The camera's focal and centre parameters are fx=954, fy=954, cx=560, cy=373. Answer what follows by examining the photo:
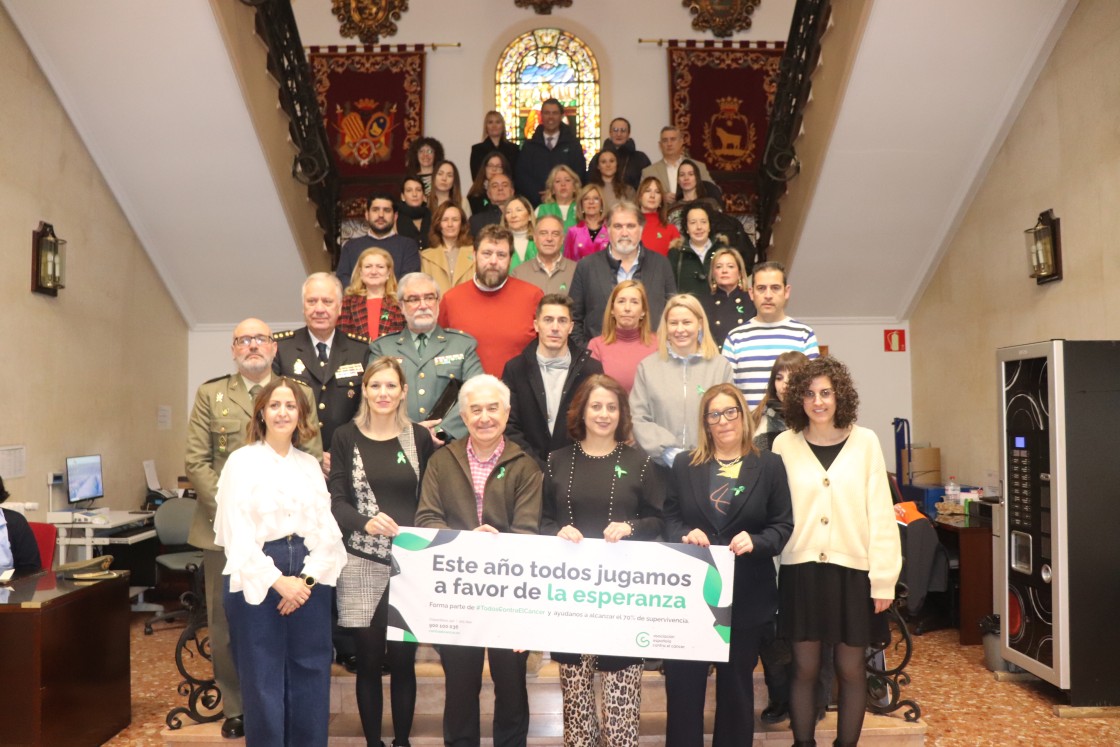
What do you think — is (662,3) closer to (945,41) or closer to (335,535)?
(945,41)

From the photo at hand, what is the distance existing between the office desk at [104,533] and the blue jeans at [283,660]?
3554mm

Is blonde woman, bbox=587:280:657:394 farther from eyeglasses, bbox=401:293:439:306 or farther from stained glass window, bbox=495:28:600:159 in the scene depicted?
stained glass window, bbox=495:28:600:159

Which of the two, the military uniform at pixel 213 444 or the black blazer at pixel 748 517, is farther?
the military uniform at pixel 213 444

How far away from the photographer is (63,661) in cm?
402

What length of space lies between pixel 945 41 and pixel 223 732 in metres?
5.71

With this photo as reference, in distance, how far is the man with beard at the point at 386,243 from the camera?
5.82m

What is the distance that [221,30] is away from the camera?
5.96 metres

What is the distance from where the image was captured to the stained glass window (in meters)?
10.8

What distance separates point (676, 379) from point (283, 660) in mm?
1829

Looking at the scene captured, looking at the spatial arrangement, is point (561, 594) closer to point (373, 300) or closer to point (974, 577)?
point (373, 300)

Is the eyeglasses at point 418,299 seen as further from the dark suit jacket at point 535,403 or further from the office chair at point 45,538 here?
the office chair at point 45,538

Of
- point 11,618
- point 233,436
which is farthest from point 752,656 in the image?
Result: point 11,618

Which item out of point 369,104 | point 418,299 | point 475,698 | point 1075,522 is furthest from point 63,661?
point 369,104

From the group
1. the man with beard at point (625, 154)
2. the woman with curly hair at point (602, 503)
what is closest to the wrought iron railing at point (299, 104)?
the man with beard at point (625, 154)
